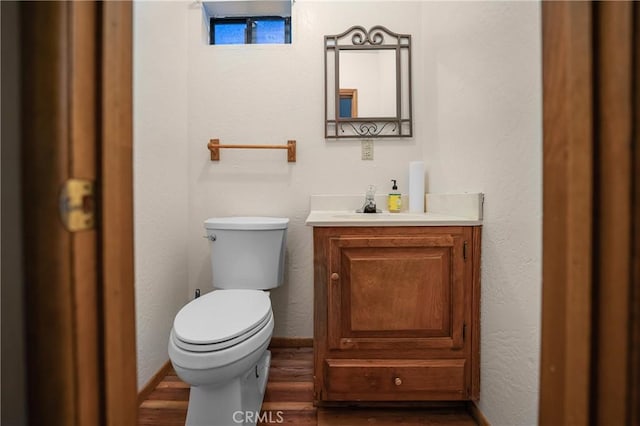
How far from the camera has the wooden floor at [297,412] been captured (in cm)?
114

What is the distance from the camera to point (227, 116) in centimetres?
170

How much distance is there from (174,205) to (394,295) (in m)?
1.23

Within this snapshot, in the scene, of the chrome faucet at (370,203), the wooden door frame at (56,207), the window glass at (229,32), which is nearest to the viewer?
the wooden door frame at (56,207)

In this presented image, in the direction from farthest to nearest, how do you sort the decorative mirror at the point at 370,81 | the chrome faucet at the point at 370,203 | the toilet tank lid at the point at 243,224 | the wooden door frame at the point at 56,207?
1. the decorative mirror at the point at 370,81
2. the chrome faucet at the point at 370,203
3. the toilet tank lid at the point at 243,224
4. the wooden door frame at the point at 56,207

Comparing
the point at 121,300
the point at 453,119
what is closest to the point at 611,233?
the point at 121,300

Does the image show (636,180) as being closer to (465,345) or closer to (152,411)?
(465,345)

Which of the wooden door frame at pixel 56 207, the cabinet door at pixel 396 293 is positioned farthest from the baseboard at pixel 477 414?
the wooden door frame at pixel 56 207

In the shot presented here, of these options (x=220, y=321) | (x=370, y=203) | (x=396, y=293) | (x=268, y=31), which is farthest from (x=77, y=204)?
(x=268, y=31)

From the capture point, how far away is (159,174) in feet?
4.60

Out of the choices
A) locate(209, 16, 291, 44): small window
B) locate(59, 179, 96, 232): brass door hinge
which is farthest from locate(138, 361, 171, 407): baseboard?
locate(209, 16, 291, 44): small window

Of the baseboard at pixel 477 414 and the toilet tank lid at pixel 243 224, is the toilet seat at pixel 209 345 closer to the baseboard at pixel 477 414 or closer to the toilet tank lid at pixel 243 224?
the toilet tank lid at pixel 243 224

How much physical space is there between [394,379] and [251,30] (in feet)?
6.65

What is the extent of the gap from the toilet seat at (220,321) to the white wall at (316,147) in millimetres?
336

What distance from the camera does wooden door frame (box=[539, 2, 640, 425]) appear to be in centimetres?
37
